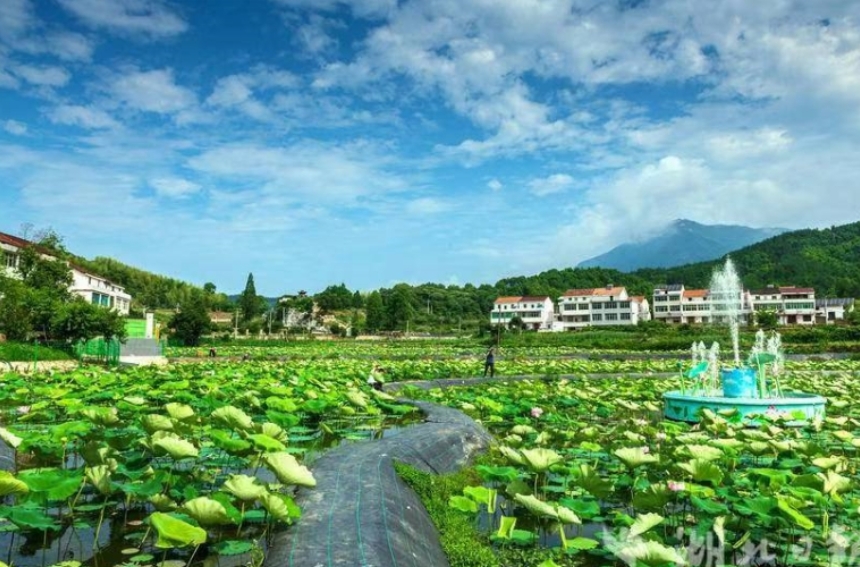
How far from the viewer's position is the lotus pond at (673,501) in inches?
154

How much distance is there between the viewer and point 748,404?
1034cm

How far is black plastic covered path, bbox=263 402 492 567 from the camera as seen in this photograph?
135 inches

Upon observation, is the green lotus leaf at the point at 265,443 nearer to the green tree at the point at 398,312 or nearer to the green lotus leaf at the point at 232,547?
the green lotus leaf at the point at 232,547

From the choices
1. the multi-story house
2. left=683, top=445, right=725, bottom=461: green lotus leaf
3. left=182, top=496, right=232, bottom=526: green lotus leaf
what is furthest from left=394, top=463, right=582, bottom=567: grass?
the multi-story house

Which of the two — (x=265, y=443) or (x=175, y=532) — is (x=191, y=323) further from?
(x=175, y=532)

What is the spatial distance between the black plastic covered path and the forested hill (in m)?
103

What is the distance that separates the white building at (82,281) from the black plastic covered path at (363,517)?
29.9 m

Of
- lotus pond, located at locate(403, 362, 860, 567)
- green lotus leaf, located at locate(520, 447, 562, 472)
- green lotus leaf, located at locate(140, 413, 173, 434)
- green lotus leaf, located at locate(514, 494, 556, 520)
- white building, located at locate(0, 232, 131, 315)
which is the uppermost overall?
white building, located at locate(0, 232, 131, 315)

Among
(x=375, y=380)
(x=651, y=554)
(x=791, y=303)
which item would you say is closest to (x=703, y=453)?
(x=651, y=554)

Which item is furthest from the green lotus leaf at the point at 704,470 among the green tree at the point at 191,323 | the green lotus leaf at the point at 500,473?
the green tree at the point at 191,323

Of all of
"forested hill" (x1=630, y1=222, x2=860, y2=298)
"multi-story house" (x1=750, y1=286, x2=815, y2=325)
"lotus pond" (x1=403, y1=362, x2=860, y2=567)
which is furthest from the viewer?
"forested hill" (x1=630, y1=222, x2=860, y2=298)

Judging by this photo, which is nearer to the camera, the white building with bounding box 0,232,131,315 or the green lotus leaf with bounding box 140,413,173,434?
the green lotus leaf with bounding box 140,413,173,434

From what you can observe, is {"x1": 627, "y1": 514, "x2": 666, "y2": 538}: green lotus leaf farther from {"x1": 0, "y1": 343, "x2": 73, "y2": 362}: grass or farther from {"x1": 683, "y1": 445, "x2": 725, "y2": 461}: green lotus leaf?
{"x1": 0, "y1": 343, "x2": 73, "y2": 362}: grass

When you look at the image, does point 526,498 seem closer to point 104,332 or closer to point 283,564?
point 283,564
